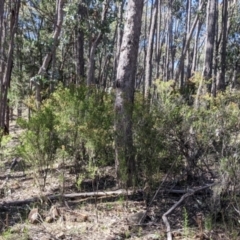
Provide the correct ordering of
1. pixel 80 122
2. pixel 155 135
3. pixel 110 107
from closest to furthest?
pixel 155 135
pixel 80 122
pixel 110 107

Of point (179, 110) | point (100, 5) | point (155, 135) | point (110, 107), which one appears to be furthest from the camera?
point (100, 5)

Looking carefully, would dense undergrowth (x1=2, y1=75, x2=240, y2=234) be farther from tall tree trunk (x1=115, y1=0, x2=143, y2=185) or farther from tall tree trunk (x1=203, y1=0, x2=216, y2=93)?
tall tree trunk (x1=203, y1=0, x2=216, y2=93)

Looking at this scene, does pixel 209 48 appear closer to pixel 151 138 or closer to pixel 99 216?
pixel 151 138

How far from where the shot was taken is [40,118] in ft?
17.8

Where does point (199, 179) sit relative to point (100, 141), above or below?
below

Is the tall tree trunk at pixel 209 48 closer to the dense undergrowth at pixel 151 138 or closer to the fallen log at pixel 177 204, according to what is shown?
the dense undergrowth at pixel 151 138

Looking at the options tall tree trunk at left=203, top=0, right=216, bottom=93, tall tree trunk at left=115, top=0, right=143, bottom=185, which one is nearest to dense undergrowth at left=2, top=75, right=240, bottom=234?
tall tree trunk at left=115, top=0, right=143, bottom=185

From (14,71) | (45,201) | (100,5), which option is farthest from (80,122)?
(14,71)

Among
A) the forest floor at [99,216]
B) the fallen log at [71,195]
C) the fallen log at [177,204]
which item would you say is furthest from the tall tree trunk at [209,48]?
the fallen log at [71,195]

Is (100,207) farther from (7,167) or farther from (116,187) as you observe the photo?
(7,167)

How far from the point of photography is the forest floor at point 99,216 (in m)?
4.22

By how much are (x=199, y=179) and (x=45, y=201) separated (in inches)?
85.2

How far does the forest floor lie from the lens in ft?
13.9

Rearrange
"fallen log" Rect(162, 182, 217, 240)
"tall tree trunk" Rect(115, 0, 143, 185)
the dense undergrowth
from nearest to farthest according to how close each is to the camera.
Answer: "fallen log" Rect(162, 182, 217, 240) < the dense undergrowth < "tall tree trunk" Rect(115, 0, 143, 185)
